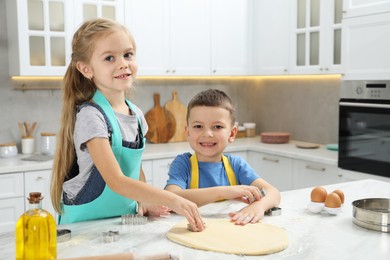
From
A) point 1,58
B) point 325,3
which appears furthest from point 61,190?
point 325,3

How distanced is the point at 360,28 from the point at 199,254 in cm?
243

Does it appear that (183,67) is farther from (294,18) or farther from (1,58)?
(1,58)

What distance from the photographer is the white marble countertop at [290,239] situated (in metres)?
1.25

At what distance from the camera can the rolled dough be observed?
4.15 feet

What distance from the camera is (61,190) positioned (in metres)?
1.73

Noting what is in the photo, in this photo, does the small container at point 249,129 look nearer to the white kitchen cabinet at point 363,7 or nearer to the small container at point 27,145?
the white kitchen cabinet at point 363,7

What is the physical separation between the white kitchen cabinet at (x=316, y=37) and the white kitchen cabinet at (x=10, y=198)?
217 centimetres

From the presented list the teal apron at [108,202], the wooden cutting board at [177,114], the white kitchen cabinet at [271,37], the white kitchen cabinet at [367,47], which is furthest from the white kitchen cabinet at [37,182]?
the white kitchen cabinet at [367,47]

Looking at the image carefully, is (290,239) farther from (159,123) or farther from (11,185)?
(159,123)

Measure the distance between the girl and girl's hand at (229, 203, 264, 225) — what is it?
0.23 m

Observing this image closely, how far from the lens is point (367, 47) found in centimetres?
319

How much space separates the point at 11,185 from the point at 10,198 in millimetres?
81

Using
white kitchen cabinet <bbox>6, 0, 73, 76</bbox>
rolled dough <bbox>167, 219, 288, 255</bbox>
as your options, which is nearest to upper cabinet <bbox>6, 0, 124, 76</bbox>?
white kitchen cabinet <bbox>6, 0, 73, 76</bbox>

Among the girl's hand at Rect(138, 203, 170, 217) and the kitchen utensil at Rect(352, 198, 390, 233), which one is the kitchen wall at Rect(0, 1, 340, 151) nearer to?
the girl's hand at Rect(138, 203, 170, 217)
